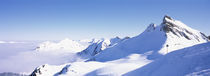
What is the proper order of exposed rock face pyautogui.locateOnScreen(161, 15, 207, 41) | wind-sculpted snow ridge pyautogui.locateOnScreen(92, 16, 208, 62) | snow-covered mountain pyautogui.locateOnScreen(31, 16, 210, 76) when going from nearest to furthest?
1. snow-covered mountain pyautogui.locateOnScreen(31, 16, 210, 76)
2. wind-sculpted snow ridge pyautogui.locateOnScreen(92, 16, 208, 62)
3. exposed rock face pyautogui.locateOnScreen(161, 15, 207, 41)

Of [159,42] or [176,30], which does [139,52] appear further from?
[176,30]

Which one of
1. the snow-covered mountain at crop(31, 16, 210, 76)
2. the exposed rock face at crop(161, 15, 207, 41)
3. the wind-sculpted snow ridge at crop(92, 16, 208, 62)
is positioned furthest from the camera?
the exposed rock face at crop(161, 15, 207, 41)

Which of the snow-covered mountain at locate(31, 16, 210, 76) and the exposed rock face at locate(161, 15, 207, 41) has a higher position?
the exposed rock face at locate(161, 15, 207, 41)

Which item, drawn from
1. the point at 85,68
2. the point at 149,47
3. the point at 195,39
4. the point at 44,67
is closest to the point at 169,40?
the point at 149,47

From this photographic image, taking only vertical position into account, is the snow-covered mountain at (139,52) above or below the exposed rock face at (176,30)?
below

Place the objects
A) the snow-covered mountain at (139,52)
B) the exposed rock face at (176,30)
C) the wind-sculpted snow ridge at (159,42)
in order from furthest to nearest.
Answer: the exposed rock face at (176,30)
the wind-sculpted snow ridge at (159,42)
the snow-covered mountain at (139,52)

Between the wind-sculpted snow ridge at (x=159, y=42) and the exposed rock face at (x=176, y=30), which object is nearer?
the wind-sculpted snow ridge at (x=159, y=42)

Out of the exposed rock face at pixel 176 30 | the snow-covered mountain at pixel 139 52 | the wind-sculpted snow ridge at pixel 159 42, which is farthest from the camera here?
the exposed rock face at pixel 176 30

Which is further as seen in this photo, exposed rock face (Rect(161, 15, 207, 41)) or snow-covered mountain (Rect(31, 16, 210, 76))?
exposed rock face (Rect(161, 15, 207, 41))

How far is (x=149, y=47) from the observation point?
270 feet

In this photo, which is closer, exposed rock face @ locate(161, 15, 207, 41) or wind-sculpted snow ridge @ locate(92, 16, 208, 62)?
wind-sculpted snow ridge @ locate(92, 16, 208, 62)

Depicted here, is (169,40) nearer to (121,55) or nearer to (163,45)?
(163,45)

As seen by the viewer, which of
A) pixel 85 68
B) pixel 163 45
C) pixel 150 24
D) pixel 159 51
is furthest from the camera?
pixel 150 24

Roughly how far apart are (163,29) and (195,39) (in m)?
20.0
